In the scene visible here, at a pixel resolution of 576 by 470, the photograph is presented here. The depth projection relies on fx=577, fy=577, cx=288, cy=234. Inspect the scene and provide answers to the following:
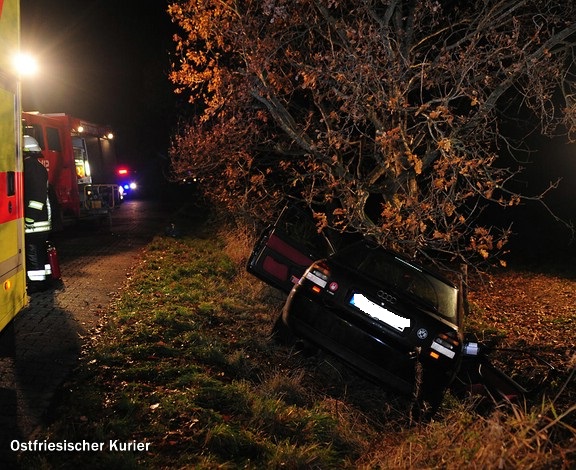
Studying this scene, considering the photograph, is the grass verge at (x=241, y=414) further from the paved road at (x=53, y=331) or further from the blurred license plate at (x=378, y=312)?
the blurred license plate at (x=378, y=312)

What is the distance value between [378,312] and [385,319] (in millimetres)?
97

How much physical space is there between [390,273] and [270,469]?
3.01 m

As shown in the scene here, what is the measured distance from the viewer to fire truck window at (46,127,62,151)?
14.2m

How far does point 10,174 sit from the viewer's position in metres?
4.97

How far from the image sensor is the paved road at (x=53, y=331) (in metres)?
4.61

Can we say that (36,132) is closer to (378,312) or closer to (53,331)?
(53,331)

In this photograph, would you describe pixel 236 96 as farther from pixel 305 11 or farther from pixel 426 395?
pixel 426 395

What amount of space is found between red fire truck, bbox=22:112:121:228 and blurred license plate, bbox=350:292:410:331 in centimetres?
883

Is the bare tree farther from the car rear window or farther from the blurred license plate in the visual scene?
the blurred license plate

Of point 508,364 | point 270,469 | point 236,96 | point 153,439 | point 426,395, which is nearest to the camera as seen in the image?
point 270,469

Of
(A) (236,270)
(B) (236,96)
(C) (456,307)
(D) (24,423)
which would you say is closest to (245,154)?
(B) (236,96)

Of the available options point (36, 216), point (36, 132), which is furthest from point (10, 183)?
point (36, 132)

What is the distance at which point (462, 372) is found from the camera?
6.46 m

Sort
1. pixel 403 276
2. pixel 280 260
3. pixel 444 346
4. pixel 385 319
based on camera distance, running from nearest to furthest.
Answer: pixel 444 346
pixel 385 319
pixel 403 276
pixel 280 260
